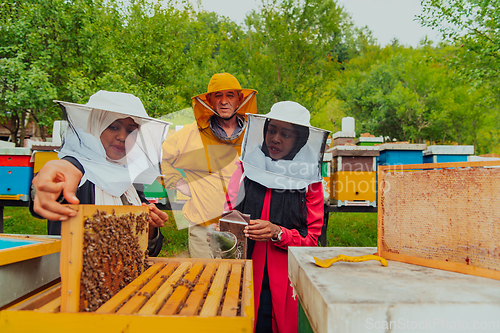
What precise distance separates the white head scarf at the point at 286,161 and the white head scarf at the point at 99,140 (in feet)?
2.14

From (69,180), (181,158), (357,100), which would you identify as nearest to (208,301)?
(69,180)

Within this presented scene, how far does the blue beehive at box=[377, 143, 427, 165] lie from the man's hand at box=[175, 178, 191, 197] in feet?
10.5

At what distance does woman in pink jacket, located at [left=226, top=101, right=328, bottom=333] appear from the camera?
187cm

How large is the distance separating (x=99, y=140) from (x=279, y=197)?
1.16 meters

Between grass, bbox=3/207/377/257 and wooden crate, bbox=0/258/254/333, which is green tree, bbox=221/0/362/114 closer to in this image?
grass, bbox=3/207/377/257

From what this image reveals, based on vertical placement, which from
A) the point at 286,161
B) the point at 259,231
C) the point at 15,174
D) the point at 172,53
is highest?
the point at 172,53

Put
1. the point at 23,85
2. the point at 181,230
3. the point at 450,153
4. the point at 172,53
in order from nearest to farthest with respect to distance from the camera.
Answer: the point at 450,153 < the point at 181,230 < the point at 23,85 < the point at 172,53

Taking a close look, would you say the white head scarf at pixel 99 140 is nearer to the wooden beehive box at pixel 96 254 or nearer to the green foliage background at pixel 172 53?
the wooden beehive box at pixel 96 254

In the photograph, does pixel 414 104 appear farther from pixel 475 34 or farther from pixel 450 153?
pixel 450 153

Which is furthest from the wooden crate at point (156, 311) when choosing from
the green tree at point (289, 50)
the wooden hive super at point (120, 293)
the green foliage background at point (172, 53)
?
the green tree at point (289, 50)

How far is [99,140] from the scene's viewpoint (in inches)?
66.5

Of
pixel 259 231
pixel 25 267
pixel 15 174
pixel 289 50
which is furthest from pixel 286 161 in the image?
pixel 289 50

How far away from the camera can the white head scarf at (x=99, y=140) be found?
63.5 inches

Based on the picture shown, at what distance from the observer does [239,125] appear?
2.99 m
